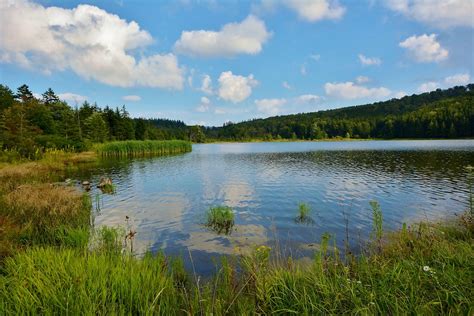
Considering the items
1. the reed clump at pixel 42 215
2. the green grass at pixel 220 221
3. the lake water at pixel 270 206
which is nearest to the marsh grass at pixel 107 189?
the lake water at pixel 270 206

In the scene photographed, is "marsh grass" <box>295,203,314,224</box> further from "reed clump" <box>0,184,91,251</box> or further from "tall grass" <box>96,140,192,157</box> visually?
"tall grass" <box>96,140,192,157</box>

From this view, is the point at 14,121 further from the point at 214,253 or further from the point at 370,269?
the point at 370,269

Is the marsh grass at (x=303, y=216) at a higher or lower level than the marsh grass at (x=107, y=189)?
lower

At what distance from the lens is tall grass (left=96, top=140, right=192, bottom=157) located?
5662 cm

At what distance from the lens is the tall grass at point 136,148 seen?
56.6m

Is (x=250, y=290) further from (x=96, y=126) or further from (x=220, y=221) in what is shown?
(x=96, y=126)

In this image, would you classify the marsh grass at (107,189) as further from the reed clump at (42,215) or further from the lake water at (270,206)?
the reed clump at (42,215)

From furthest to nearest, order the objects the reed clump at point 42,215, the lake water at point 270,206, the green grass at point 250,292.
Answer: the lake water at point 270,206 < the reed clump at point 42,215 < the green grass at point 250,292

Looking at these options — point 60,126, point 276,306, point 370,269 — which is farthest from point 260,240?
point 60,126

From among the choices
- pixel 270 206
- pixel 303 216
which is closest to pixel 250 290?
pixel 303 216

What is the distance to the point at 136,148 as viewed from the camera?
60.7 m

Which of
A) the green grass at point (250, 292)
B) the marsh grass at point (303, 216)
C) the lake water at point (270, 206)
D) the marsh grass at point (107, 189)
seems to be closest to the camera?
the green grass at point (250, 292)

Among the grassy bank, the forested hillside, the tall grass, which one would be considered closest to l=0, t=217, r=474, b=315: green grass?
the grassy bank

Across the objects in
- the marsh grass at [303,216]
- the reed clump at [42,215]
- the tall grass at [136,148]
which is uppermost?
the tall grass at [136,148]
